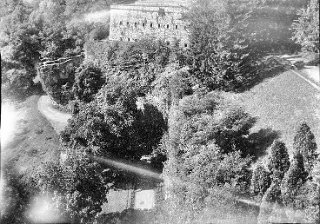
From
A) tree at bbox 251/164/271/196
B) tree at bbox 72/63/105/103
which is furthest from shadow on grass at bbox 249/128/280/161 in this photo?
tree at bbox 72/63/105/103

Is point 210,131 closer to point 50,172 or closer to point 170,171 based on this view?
point 170,171

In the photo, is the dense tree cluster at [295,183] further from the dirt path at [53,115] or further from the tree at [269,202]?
the dirt path at [53,115]

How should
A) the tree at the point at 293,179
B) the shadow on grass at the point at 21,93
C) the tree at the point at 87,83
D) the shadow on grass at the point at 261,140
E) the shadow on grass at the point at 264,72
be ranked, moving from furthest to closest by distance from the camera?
the shadow on grass at the point at 21,93
the tree at the point at 87,83
the shadow on grass at the point at 264,72
the shadow on grass at the point at 261,140
the tree at the point at 293,179

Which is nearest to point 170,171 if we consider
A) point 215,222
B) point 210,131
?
point 210,131

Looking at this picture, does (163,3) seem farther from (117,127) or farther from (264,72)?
(117,127)

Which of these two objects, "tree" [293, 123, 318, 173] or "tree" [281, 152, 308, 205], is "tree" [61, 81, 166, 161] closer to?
"tree" [293, 123, 318, 173]

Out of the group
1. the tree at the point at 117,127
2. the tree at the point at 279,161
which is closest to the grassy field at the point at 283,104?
the tree at the point at 279,161
